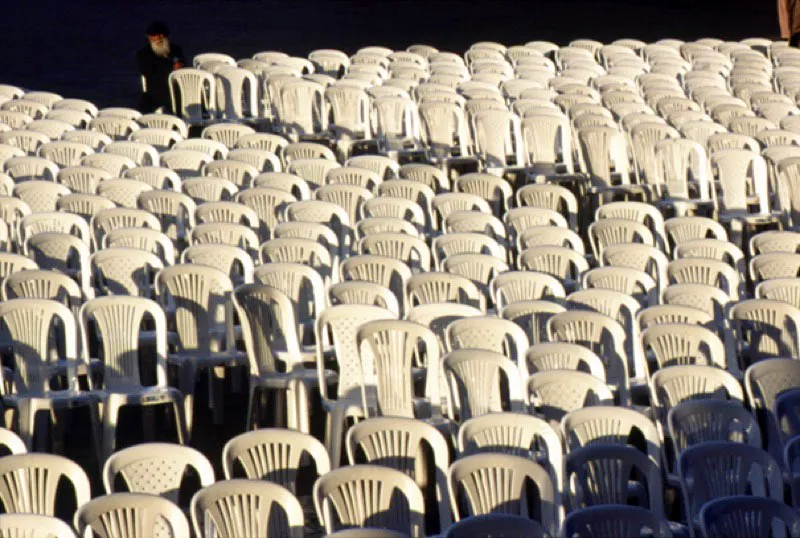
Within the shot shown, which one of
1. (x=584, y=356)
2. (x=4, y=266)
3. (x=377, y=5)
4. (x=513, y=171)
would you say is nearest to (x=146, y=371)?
(x=4, y=266)

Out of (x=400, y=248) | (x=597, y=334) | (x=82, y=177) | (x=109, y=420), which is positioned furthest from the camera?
(x=82, y=177)

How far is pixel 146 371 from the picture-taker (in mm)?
9180

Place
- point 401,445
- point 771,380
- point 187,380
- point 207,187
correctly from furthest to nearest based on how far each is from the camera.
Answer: point 207,187 → point 187,380 → point 771,380 → point 401,445

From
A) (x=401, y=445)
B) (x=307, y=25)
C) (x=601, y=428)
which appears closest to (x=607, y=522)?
(x=601, y=428)

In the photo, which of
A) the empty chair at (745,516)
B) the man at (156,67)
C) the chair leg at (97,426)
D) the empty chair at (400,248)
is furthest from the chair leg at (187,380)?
the man at (156,67)

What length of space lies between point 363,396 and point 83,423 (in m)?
2.21

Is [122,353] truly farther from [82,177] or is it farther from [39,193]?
[82,177]

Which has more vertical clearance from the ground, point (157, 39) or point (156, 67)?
point (157, 39)

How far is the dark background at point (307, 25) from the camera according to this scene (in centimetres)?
2208

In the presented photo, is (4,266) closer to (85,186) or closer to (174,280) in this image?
(174,280)

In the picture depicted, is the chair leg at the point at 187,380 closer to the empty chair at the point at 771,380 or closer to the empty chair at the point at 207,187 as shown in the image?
the empty chair at the point at 207,187

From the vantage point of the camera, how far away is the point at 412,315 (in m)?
8.06

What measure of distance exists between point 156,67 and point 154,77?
11 centimetres

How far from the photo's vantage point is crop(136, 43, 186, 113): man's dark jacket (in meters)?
15.4
